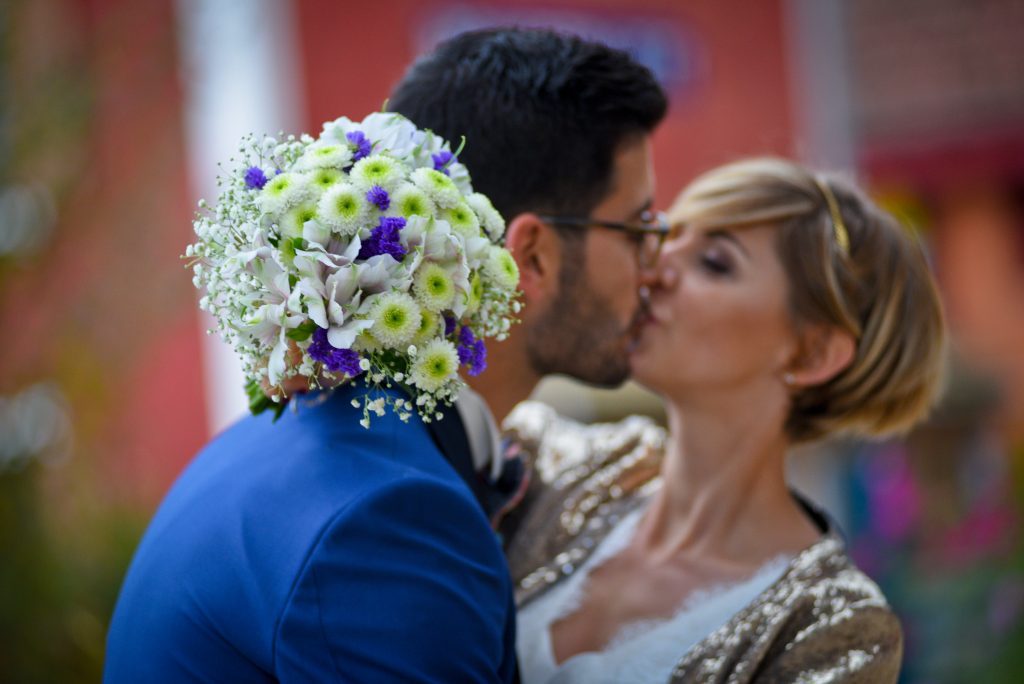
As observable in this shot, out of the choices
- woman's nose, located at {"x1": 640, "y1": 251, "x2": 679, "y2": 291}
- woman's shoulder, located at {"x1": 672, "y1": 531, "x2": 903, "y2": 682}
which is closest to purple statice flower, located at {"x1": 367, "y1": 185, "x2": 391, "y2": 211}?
woman's nose, located at {"x1": 640, "y1": 251, "x2": 679, "y2": 291}

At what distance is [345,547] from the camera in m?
1.67

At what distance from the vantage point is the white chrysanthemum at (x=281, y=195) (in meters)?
1.69

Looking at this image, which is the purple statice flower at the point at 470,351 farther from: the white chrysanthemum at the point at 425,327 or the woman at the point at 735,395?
the woman at the point at 735,395

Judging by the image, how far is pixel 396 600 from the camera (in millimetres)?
1662

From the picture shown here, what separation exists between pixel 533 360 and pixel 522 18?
6.94m

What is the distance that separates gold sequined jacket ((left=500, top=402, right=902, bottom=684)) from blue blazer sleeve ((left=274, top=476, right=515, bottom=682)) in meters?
0.67

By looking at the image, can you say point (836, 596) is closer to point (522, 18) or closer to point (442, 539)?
point (442, 539)

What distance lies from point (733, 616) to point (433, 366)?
1032 millimetres

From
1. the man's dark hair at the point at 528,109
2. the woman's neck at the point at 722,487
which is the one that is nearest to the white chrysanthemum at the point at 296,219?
the man's dark hair at the point at 528,109

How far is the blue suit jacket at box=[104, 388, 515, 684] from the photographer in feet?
5.39

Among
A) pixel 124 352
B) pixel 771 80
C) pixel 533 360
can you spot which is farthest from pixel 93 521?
pixel 771 80

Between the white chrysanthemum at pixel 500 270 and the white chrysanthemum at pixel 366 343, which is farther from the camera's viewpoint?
the white chrysanthemum at pixel 500 270

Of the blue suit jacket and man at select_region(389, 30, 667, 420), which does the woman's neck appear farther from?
the blue suit jacket

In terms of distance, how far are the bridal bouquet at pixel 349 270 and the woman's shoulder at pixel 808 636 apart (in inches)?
34.8
